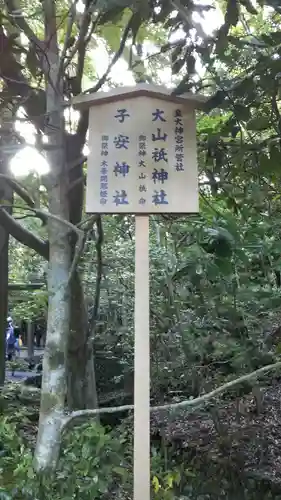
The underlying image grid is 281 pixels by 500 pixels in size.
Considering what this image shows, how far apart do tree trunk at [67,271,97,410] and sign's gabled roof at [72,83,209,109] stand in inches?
63.3

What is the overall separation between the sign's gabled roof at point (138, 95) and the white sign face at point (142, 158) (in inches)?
0.9

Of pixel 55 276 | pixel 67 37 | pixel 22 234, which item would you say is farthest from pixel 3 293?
pixel 67 37

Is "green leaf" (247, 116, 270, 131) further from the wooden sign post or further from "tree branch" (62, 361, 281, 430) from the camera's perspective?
"tree branch" (62, 361, 281, 430)

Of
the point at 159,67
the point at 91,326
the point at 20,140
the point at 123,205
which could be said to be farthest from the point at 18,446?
the point at 159,67

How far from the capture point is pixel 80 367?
376cm

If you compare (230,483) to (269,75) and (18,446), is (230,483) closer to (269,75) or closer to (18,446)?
(18,446)

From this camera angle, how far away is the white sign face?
2340 mm

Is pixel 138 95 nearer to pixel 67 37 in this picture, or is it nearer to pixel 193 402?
pixel 67 37

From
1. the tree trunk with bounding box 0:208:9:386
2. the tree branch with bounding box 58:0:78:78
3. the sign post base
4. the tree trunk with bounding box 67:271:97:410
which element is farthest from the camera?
the tree trunk with bounding box 0:208:9:386

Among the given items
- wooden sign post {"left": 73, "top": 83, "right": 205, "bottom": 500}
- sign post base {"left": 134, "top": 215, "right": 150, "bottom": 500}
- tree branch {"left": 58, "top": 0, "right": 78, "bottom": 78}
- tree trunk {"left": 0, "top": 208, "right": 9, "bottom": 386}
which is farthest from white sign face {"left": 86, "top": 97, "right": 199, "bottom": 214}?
tree trunk {"left": 0, "top": 208, "right": 9, "bottom": 386}

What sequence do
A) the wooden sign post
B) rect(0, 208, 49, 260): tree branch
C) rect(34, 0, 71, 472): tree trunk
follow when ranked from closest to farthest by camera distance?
the wooden sign post < rect(34, 0, 71, 472): tree trunk < rect(0, 208, 49, 260): tree branch

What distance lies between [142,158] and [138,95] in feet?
1.00

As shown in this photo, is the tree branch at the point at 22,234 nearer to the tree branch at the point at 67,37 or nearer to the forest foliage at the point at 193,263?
the forest foliage at the point at 193,263

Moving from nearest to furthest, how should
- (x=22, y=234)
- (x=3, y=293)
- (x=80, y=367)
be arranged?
(x=22, y=234), (x=80, y=367), (x=3, y=293)
